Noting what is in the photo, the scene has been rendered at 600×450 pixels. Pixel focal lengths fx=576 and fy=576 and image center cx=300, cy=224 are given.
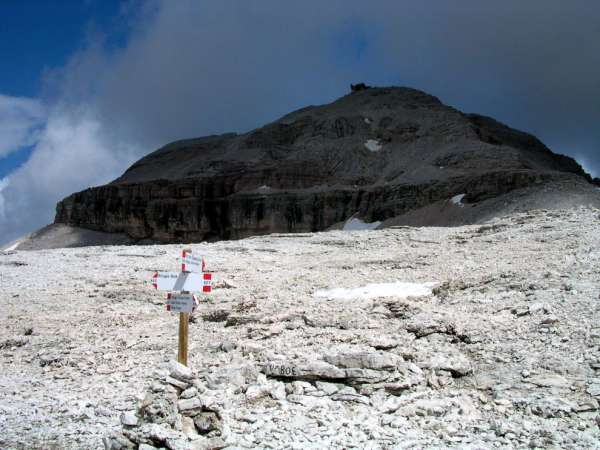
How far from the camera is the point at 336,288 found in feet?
40.6

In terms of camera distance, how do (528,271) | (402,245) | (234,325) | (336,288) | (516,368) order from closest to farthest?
(516,368) < (234,325) < (528,271) < (336,288) < (402,245)

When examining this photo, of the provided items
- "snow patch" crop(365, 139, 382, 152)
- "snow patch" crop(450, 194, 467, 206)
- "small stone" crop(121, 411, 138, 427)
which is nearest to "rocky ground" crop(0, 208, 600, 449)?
"small stone" crop(121, 411, 138, 427)

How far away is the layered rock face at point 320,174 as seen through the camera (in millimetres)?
45844

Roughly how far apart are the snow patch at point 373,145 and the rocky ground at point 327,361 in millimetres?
54710

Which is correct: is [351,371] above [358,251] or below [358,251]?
below

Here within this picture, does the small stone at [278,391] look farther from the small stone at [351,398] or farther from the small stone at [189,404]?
the small stone at [189,404]

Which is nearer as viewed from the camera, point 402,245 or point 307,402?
point 307,402

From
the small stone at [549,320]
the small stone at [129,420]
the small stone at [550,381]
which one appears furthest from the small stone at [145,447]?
the small stone at [549,320]

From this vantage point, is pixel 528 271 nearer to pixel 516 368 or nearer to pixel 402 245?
pixel 516 368

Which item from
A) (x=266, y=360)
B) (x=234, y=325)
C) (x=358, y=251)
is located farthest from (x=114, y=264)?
(x=266, y=360)

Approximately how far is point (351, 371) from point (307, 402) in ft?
2.29

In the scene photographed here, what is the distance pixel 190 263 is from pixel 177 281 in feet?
0.88

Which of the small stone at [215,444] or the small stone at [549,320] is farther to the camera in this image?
the small stone at [549,320]

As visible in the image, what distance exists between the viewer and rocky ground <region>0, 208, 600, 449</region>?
5.51 metres
